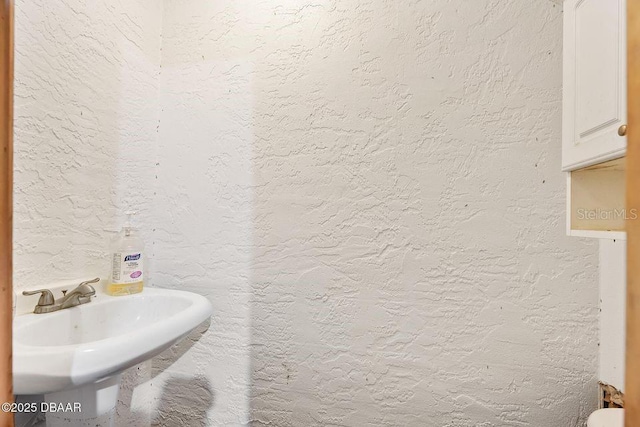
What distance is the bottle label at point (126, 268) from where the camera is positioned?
0.94m

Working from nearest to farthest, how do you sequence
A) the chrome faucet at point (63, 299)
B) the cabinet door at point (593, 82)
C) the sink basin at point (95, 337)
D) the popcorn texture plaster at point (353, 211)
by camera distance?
1. the sink basin at point (95, 337)
2. the cabinet door at point (593, 82)
3. the chrome faucet at point (63, 299)
4. the popcorn texture plaster at point (353, 211)

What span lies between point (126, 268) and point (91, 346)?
0.42 m

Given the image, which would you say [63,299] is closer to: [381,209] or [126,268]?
[126,268]

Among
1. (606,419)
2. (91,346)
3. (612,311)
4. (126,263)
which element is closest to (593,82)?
(612,311)

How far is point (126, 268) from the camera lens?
949 mm

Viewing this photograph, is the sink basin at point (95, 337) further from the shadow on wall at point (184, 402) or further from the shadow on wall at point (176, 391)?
the shadow on wall at point (184, 402)

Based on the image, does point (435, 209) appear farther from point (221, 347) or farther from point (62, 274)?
point (62, 274)

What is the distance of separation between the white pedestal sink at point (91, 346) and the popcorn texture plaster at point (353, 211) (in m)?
0.16

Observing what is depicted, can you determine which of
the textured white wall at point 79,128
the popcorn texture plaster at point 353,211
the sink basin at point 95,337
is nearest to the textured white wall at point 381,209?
the popcorn texture plaster at point 353,211

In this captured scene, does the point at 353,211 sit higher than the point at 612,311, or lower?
higher

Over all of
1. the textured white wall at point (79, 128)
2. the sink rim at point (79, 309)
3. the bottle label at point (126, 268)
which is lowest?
the sink rim at point (79, 309)

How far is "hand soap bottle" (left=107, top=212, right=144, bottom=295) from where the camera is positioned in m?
0.94

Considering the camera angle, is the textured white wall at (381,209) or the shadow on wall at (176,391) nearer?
the textured white wall at (381,209)

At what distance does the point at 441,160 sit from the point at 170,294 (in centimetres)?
96
